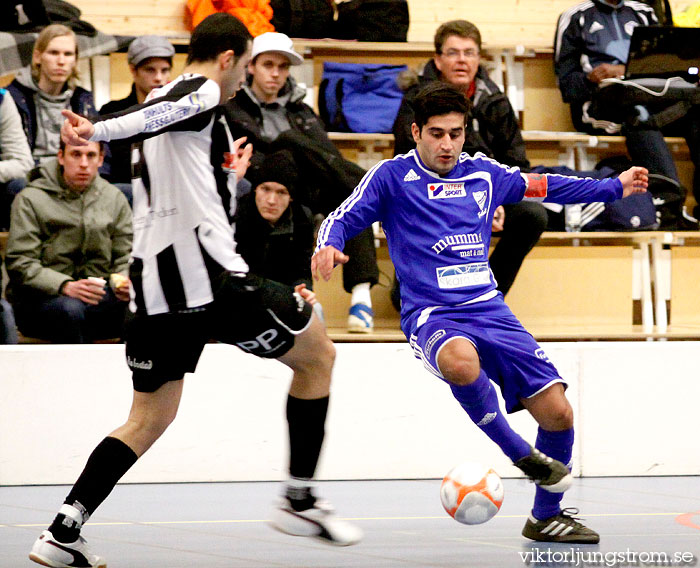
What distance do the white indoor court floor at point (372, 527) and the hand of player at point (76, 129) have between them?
4.44 feet

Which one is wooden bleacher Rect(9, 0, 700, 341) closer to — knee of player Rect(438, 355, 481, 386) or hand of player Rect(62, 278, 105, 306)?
hand of player Rect(62, 278, 105, 306)

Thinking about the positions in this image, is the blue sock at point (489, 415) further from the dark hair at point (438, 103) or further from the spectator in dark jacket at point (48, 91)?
the spectator in dark jacket at point (48, 91)

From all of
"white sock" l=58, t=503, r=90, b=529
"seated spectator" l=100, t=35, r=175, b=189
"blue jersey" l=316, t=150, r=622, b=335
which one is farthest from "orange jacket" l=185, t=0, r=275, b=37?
"white sock" l=58, t=503, r=90, b=529

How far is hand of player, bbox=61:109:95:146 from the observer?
2.91 metres

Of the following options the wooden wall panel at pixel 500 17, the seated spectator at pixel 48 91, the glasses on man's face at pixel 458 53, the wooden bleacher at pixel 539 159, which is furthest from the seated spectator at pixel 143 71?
the wooden wall panel at pixel 500 17

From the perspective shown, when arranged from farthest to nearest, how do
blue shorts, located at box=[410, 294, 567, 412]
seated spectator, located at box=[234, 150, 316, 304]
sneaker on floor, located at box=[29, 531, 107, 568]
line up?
seated spectator, located at box=[234, 150, 316, 304] → blue shorts, located at box=[410, 294, 567, 412] → sneaker on floor, located at box=[29, 531, 107, 568]

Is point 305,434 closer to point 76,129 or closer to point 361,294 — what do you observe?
point 76,129

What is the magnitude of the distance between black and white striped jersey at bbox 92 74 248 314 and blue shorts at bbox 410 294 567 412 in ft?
2.78

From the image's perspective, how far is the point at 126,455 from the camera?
330cm

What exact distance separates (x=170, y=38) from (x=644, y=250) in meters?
3.56

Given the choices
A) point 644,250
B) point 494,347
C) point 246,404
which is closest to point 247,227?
point 246,404

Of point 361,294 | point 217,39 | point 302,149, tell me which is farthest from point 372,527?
point 302,149

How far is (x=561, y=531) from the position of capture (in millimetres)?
3832

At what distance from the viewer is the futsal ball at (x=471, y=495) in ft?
11.6
